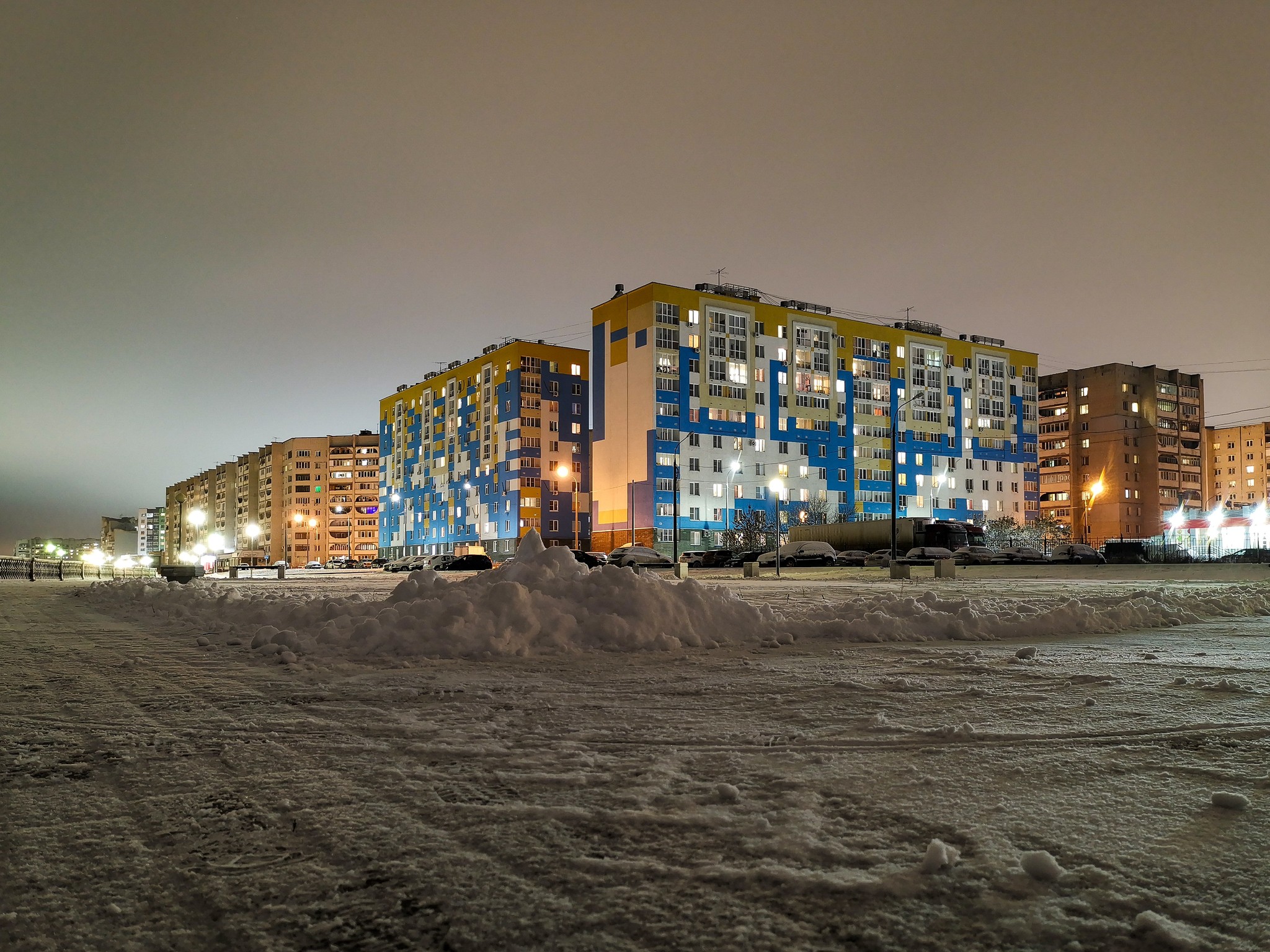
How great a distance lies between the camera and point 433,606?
9.99 m

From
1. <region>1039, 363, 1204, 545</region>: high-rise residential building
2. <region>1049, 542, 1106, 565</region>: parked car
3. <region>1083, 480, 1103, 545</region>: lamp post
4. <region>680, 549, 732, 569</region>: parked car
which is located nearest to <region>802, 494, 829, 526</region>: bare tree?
<region>1083, 480, 1103, 545</region>: lamp post

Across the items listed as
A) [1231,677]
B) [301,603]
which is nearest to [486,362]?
[301,603]

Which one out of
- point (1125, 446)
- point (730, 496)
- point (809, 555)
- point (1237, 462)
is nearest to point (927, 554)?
point (809, 555)

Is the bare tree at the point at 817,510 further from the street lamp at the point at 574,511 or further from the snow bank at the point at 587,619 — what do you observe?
the snow bank at the point at 587,619

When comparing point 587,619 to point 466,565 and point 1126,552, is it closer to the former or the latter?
point 466,565

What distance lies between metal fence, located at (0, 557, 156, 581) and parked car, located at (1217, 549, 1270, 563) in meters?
56.6

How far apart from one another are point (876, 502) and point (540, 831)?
320 ft

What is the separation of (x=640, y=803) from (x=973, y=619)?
8701 mm

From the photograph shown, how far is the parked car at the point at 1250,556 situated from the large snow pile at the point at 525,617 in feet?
138

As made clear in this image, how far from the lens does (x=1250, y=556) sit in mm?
43562

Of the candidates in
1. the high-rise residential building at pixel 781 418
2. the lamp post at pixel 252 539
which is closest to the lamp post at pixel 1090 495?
the high-rise residential building at pixel 781 418

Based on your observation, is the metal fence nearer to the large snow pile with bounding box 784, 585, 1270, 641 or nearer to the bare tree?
the large snow pile with bounding box 784, 585, 1270, 641

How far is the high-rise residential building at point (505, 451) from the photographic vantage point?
333ft

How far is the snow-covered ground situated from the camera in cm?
261
